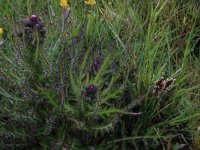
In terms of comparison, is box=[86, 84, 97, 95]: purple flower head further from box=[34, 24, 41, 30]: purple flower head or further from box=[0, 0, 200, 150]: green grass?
box=[34, 24, 41, 30]: purple flower head

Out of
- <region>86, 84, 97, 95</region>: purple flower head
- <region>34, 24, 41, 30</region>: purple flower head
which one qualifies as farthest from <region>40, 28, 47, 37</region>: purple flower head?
<region>86, 84, 97, 95</region>: purple flower head

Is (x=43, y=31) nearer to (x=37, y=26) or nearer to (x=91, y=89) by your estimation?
(x=37, y=26)

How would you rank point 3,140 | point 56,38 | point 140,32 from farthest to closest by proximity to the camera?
point 140,32, point 56,38, point 3,140

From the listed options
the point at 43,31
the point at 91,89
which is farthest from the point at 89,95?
the point at 43,31

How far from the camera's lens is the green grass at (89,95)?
4.42 feet

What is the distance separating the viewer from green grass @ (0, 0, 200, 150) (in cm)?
135

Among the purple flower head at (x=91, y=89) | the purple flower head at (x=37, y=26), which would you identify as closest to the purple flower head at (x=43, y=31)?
the purple flower head at (x=37, y=26)

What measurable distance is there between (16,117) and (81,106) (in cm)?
25

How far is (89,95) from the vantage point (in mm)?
1266

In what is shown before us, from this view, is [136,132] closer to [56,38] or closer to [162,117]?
[162,117]

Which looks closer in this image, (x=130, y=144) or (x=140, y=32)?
(x=130, y=144)

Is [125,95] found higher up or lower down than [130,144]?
higher up

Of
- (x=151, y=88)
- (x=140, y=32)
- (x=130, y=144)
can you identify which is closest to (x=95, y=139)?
(x=130, y=144)

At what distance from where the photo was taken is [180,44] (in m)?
1.88
